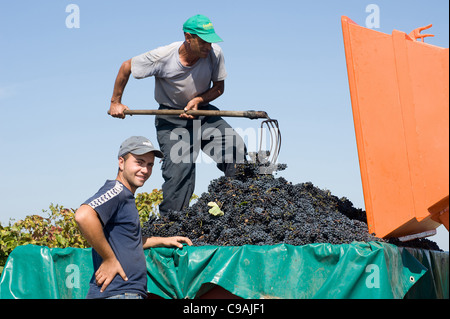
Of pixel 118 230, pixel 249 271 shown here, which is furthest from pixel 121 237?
pixel 249 271

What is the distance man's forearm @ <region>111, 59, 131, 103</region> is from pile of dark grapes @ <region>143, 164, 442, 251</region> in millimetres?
1307

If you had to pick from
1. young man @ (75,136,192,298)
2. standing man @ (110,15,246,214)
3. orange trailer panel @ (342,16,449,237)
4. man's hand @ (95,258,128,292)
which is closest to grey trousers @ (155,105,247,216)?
standing man @ (110,15,246,214)

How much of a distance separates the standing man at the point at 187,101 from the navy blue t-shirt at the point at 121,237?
1.68 metres

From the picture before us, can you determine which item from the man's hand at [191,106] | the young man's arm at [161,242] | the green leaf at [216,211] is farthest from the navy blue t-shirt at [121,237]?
the man's hand at [191,106]

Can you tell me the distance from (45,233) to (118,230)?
3.43 metres

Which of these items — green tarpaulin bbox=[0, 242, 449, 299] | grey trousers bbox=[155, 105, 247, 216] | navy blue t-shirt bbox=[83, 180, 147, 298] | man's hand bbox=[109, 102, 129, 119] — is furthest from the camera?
man's hand bbox=[109, 102, 129, 119]

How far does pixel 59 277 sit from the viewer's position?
411 centimetres

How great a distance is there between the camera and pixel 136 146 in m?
3.48

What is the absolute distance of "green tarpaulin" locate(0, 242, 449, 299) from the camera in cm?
356

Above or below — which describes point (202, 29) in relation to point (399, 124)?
above

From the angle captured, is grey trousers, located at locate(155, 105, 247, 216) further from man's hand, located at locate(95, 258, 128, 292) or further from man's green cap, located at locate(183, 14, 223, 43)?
man's hand, located at locate(95, 258, 128, 292)

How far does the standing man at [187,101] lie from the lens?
16.6ft

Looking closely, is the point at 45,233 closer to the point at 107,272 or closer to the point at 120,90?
the point at 120,90

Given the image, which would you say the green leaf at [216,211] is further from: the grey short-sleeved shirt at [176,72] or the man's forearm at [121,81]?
the man's forearm at [121,81]
